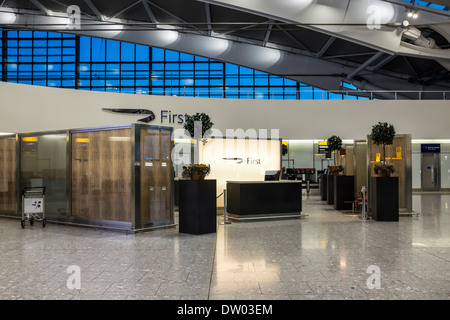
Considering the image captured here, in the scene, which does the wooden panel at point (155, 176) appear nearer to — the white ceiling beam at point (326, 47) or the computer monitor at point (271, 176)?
the computer monitor at point (271, 176)

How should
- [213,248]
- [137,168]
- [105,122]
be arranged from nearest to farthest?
[213,248]
[137,168]
[105,122]

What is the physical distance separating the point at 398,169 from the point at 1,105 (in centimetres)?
1497

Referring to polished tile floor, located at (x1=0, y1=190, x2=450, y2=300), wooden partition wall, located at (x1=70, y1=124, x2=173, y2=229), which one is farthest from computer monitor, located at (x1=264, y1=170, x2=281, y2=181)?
wooden partition wall, located at (x1=70, y1=124, x2=173, y2=229)

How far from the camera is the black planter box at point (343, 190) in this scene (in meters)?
14.7

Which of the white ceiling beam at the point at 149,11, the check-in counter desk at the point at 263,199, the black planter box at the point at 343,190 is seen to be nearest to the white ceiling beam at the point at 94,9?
the white ceiling beam at the point at 149,11

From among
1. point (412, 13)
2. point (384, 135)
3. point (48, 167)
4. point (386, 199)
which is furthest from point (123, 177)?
point (412, 13)

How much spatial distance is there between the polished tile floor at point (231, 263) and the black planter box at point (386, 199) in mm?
1404

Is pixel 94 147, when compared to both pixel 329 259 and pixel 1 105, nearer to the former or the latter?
pixel 329 259

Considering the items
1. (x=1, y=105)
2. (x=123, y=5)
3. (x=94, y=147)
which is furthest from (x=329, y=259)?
(x=123, y=5)

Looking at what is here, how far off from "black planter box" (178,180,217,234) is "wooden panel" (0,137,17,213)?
5.86m

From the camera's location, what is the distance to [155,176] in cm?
945

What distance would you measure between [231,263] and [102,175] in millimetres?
4815

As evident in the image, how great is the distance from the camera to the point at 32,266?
226 inches

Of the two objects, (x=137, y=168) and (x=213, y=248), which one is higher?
(x=137, y=168)
